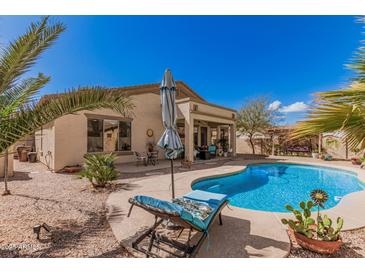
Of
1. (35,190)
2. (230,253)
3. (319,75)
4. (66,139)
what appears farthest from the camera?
(319,75)

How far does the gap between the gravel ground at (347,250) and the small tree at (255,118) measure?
17580 mm

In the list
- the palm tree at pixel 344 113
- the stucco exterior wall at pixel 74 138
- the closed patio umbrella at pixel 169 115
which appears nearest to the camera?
the palm tree at pixel 344 113

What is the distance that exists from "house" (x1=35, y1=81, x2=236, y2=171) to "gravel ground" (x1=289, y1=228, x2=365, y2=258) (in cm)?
879

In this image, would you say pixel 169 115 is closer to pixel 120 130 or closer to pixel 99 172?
pixel 99 172

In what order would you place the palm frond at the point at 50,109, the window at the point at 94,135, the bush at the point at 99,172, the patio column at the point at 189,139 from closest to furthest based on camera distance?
the palm frond at the point at 50,109
the bush at the point at 99,172
the window at the point at 94,135
the patio column at the point at 189,139

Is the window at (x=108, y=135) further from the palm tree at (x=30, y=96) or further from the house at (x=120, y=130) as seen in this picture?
the palm tree at (x=30, y=96)

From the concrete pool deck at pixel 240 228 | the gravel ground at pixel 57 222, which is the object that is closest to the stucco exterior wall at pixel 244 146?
the concrete pool deck at pixel 240 228

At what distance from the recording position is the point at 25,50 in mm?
3611

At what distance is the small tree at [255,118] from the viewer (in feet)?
64.3

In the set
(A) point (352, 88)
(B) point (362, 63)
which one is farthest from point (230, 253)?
(B) point (362, 63)
